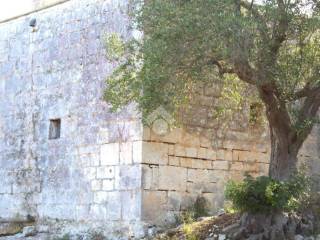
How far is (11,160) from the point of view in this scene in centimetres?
→ 1398

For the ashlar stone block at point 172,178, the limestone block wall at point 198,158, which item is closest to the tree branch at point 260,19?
the limestone block wall at point 198,158

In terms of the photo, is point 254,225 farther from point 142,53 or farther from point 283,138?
point 142,53

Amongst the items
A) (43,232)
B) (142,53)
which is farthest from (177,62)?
(43,232)

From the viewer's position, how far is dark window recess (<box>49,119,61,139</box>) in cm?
1300

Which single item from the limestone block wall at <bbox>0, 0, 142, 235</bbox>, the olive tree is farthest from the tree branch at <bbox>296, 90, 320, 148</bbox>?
the limestone block wall at <bbox>0, 0, 142, 235</bbox>

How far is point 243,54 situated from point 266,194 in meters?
2.02

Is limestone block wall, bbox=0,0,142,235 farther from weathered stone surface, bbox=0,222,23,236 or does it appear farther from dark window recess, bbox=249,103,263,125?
dark window recess, bbox=249,103,263,125

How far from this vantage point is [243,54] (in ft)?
28.6

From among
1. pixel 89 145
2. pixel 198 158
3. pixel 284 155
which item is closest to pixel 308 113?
pixel 284 155

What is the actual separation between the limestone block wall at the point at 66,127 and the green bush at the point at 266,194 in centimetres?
211

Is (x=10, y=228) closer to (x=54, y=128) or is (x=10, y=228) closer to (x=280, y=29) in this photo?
(x=54, y=128)

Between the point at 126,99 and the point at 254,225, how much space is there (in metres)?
2.70

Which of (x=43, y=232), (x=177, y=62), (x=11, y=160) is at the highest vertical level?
(x=177, y=62)

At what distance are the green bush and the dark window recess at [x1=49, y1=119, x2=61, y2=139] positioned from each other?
15.1 ft
